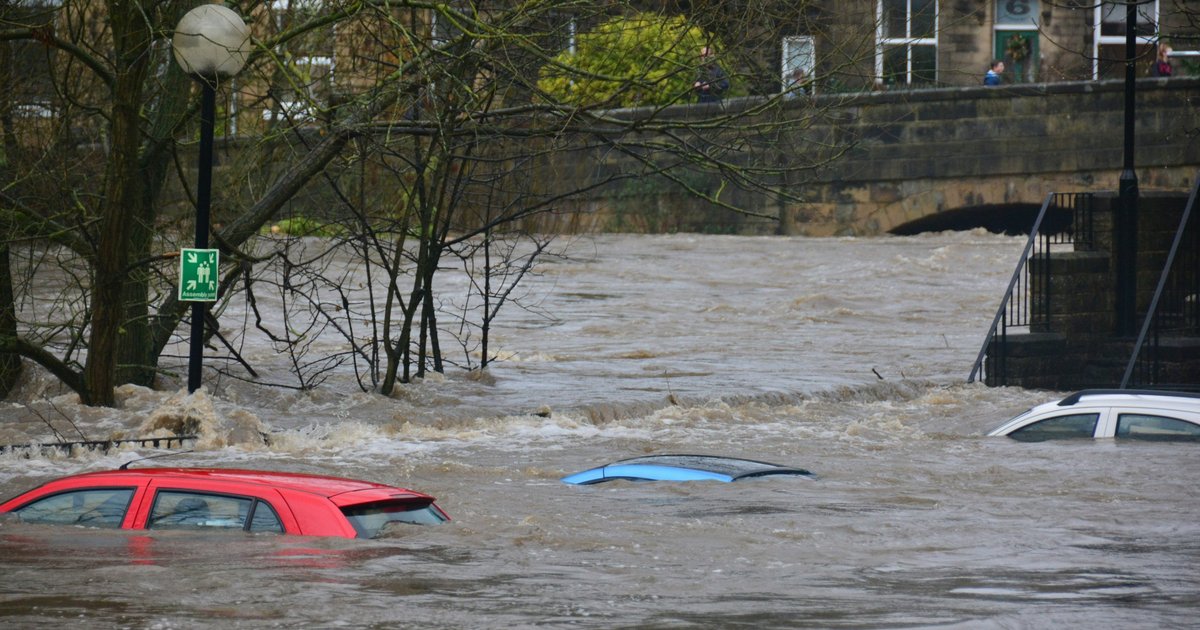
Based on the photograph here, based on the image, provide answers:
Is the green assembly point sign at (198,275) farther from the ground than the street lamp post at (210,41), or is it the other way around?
the street lamp post at (210,41)

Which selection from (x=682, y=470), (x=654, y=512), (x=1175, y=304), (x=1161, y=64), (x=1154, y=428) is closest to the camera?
(x=654, y=512)

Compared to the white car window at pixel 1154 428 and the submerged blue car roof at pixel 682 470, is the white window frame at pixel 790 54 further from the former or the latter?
the submerged blue car roof at pixel 682 470

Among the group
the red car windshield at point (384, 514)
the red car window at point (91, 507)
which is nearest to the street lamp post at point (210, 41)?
the red car window at point (91, 507)

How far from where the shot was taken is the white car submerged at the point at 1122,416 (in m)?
11.9

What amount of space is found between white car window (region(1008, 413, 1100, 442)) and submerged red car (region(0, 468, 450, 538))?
5775mm

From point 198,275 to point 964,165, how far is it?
26.5 m

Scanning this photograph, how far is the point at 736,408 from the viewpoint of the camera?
17.7 m

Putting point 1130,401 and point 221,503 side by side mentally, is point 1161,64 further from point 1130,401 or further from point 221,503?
point 221,503

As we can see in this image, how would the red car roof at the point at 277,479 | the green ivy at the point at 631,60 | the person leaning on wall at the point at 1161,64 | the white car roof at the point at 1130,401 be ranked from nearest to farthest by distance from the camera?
the red car roof at the point at 277,479, the white car roof at the point at 1130,401, the green ivy at the point at 631,60, the person leaning on wall at the point at 1161,64

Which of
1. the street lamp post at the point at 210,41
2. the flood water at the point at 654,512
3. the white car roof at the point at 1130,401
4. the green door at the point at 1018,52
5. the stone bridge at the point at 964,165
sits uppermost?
the green door at the point at 1018,52

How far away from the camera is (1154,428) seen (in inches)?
469

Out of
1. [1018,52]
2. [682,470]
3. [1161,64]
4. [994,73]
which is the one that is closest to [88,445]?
[682,470]

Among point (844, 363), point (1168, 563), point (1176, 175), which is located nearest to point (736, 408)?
point (844, 363)

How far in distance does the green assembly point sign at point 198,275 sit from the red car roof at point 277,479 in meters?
4.80
